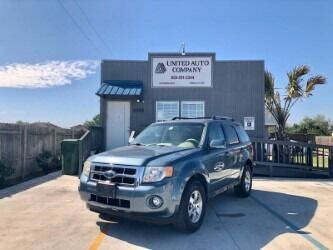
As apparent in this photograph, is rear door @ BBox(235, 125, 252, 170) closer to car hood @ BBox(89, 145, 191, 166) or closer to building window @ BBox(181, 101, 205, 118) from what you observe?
car hood @ BBox(89, 145, 191, 166)

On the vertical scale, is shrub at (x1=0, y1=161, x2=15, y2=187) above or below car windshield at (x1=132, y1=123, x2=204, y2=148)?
below

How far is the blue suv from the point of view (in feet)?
16.9

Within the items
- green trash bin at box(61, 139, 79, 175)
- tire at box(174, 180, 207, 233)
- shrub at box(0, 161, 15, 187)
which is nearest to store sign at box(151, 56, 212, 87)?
green trash bin at box(61, 139, 79, 175)

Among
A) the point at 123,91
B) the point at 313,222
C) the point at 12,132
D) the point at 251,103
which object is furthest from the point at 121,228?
the point at 251,103

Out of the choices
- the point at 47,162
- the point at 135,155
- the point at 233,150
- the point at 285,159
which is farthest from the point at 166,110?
the point at 135,155

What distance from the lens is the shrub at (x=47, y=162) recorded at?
13.1 metres

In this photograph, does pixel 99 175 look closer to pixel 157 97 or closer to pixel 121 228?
pixel 121 228

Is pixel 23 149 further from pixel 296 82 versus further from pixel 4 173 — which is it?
pixel 296 82

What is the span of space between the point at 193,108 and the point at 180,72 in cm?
194

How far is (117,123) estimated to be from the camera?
56.9ft

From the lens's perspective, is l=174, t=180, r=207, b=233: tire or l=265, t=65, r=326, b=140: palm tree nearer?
l=174, t=180, r=207, b=233: tire

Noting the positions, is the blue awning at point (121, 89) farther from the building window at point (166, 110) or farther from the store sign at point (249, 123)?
the store sign at point (249, 123)

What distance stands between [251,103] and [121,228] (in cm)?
1295

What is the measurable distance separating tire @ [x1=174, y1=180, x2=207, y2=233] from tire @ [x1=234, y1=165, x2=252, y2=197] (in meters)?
2.76
